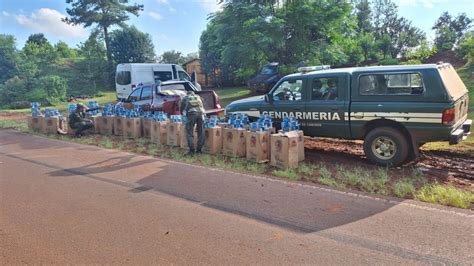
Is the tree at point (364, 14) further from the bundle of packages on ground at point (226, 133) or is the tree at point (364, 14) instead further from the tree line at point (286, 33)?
the bundle of packages on ground at point (226, 133)

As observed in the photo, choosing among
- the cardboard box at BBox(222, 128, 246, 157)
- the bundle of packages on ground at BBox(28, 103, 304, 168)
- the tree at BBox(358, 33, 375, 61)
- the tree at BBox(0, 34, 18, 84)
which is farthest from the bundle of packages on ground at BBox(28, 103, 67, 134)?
the tree at BBox(0, 34, 18, 84)

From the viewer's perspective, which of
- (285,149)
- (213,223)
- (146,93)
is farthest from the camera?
(146,93)

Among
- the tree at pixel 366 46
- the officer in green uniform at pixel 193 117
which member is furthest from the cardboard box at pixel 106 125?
the tree at pixel 366 46

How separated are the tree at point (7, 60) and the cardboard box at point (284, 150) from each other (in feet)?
116

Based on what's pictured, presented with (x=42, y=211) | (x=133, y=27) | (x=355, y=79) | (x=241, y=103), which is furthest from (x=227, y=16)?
(x=133, y=27)

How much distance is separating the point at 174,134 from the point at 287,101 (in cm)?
311

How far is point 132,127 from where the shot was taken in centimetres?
1120

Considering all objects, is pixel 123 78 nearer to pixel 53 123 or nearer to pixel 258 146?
pixel 53 123

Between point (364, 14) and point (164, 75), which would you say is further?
point (364, 14)

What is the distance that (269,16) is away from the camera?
65.4ft

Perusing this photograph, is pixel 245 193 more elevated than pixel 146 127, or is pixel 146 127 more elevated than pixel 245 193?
pixel 146 127

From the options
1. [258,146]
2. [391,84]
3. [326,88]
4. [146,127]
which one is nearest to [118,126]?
[146,127]

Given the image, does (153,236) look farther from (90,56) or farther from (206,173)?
(90,56)

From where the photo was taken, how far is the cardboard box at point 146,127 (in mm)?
11016
